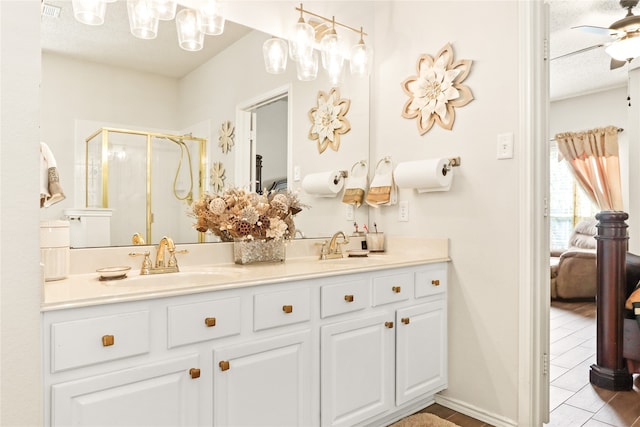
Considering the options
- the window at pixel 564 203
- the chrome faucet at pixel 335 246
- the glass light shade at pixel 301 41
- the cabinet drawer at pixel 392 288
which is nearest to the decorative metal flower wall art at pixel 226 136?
the glass light shade at pixel 301 41

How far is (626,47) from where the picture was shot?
3.32 metres

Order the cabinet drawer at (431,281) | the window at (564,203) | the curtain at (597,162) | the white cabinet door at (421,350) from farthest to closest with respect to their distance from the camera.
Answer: the window at (564,203) → the curtain at (597,162) → the cabinet drawer at (431,281) → the white cabinet door at (421,350)

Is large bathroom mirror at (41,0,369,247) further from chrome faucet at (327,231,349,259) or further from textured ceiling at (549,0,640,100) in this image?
textured ceiling at (549,0,640,100)

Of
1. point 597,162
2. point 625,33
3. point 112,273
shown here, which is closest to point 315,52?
point 112,273

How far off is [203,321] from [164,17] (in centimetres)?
138

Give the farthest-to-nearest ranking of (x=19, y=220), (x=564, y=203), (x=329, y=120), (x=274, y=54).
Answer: (x=564, y=203), (x=329, y=120), (x=274, y=54), (x=19, y=220)

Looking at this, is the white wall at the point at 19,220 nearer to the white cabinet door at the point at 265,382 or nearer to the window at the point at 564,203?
the white cabinet door at the point at 265,382

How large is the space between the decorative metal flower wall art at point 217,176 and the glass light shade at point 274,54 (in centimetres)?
64

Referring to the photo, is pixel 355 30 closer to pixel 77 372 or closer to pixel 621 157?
pixel 77 372

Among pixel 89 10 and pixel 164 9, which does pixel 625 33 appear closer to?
pixel 164 9

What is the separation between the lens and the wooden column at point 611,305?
2.55 metres

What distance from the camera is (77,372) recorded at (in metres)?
1.15

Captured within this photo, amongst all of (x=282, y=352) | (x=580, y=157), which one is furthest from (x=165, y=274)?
(x=580, y=157)

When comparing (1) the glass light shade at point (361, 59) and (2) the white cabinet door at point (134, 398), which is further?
(1) the glass light shade at point (361, 59)
